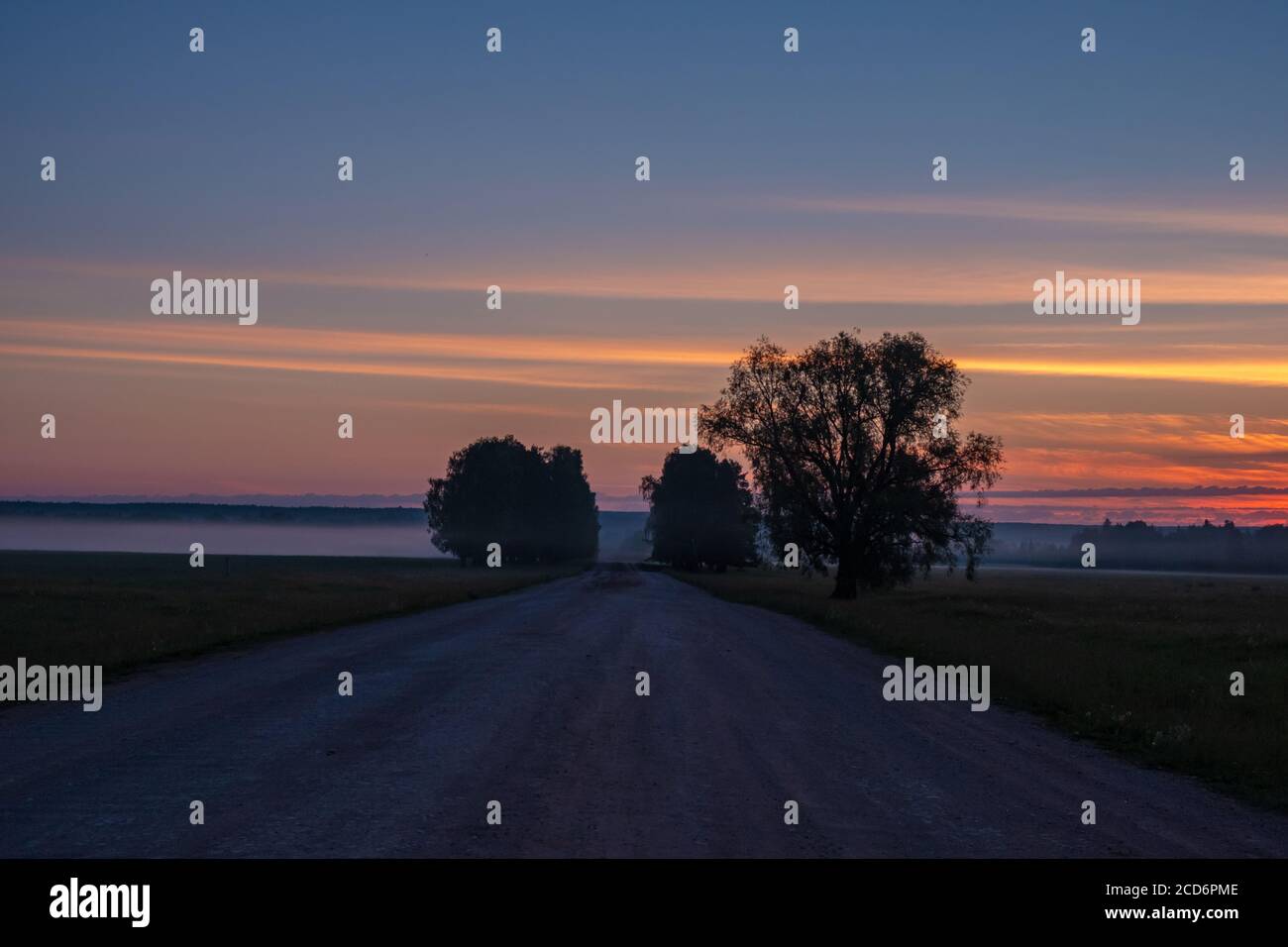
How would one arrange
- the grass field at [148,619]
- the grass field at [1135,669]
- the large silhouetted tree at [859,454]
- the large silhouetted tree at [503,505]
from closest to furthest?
the grass field at [1135,669] < the grass field at [148,619] < the large silhouetted tree at [859,454] < the large silhouetted tree at [503,505]

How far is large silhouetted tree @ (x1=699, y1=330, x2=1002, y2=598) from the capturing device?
53656 mm

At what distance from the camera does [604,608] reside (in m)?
37.7

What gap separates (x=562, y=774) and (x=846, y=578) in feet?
152

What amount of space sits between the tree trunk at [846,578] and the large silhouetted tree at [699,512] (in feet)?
210

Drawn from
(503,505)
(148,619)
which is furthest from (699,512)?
(148,619)

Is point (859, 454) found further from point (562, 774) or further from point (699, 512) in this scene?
point (699, 512)

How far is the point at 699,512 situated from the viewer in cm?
12962

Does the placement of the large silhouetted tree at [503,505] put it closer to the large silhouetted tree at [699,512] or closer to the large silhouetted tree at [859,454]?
the large silhouetted tree at [699,512]

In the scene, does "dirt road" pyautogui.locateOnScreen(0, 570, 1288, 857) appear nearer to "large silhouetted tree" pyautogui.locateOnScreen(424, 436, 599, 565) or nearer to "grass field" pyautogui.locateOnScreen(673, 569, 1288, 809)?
"grass field" pyautogui.locateOnScreen(673, 569, 1288, 809)

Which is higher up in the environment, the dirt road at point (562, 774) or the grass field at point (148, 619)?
the dirt road at point (562, 774)

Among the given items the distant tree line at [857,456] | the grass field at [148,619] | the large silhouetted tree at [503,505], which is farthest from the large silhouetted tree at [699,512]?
the grass field at [148,619]

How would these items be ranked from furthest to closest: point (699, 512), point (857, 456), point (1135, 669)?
point (699, 512)
point (857, 456)
point (1135, 669)

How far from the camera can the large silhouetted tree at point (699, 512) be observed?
409 feet
